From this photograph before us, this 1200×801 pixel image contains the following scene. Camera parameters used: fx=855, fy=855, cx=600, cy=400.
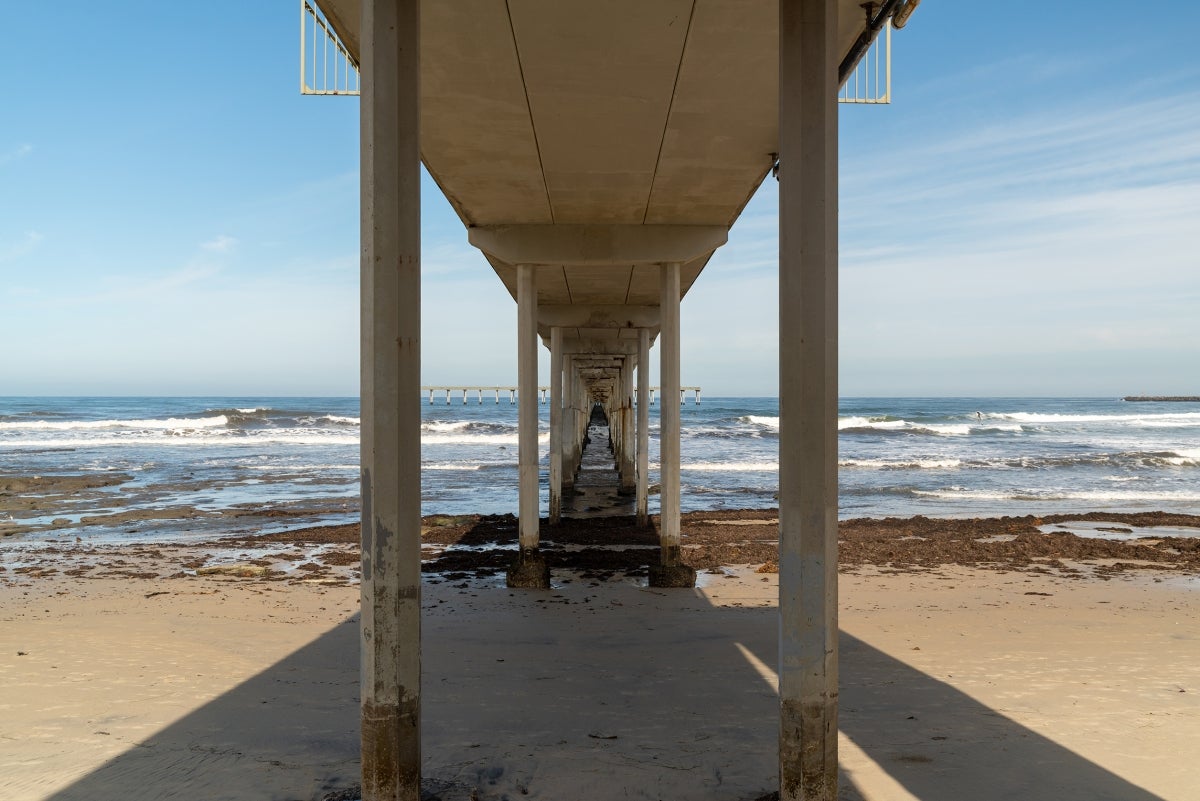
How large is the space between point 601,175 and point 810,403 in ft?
19.7

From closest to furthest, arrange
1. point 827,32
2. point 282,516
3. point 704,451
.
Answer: point 827,32, point 282,516, point 704,451

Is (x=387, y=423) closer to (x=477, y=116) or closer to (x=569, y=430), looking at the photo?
(x=477, y=116)

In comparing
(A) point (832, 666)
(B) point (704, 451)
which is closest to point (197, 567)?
(A) point (832, 666)

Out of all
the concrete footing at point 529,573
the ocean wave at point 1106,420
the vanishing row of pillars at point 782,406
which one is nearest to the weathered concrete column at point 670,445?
the concrete footing at point 529,573

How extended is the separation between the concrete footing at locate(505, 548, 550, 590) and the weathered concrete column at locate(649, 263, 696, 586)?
4.37 ft

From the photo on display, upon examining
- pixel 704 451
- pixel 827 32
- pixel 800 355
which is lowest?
pixel 704 451

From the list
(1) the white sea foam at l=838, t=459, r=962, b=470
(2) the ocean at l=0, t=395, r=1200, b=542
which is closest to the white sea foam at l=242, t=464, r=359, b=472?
(2) the ocean at l=0, t=395, r=1200, b=542

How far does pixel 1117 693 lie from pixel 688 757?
10.9ft

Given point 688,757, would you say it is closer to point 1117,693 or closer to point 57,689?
point 1117,693

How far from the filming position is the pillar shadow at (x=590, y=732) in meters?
4.41

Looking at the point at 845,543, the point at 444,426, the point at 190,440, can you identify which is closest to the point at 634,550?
the point at 845,543

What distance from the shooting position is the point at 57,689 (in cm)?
598

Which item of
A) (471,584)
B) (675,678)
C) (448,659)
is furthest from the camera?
(471,584)

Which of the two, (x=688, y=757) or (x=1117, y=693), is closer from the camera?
(x=688, y=757)
